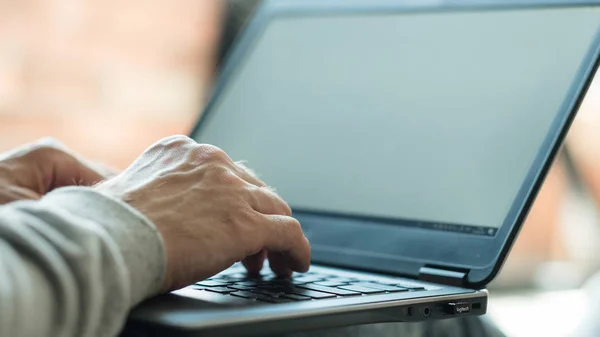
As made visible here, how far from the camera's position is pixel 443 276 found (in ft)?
2.44

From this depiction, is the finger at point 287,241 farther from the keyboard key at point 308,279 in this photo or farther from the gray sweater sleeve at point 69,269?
the gray sweater sleeve at point 69,269

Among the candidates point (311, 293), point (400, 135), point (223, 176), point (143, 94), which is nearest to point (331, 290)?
point (311, 293)

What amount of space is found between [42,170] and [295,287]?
0.30 m

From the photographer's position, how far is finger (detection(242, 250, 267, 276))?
0.75 metres

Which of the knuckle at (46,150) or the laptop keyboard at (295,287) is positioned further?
the knuckle at (46,150)

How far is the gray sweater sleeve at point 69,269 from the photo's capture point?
0.49 metres

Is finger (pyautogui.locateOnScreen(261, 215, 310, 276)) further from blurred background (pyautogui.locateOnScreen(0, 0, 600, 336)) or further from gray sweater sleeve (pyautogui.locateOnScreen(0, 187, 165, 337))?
blurred background (pyautogui.locateOnScreen(0, 0, 600, 336))

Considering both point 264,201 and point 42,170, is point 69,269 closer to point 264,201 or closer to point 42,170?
point 264,201

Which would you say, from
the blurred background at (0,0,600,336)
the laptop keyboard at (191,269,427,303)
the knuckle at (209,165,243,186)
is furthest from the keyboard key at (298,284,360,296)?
the blurred background at (0,0,600,336)

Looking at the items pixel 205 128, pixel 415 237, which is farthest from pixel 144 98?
pixel 415 237

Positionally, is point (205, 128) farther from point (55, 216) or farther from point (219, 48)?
point (219, 48)

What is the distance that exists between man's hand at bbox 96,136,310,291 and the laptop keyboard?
2 centimetres

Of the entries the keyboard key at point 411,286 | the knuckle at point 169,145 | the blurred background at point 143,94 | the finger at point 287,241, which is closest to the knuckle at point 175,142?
the knuckle at point 169,145

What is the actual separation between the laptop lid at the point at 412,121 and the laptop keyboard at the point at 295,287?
7 centimetres
